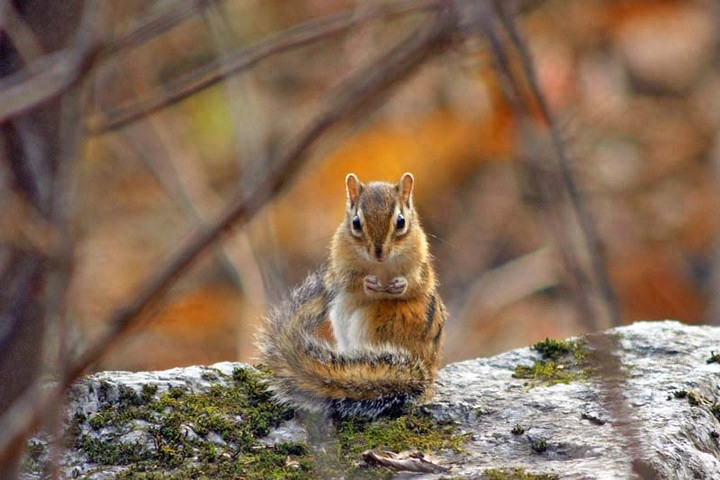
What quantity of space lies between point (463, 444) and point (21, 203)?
4.68 feet

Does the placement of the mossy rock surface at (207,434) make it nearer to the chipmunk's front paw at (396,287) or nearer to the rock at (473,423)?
the rock at (473,423)

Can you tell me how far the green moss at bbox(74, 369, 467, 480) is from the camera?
8.29 feet

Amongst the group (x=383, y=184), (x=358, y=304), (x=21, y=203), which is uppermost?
(x=383, y=184)

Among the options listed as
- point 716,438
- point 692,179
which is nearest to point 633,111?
point 692,179

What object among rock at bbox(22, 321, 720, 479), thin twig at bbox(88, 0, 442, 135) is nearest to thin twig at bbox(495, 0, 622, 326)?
thin twig at bbox(88, 0, 442, 135)

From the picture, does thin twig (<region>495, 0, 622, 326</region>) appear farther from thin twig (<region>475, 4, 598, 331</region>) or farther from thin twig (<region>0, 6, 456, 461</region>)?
thin twig (<region>0, 6, 456, 461</region>)

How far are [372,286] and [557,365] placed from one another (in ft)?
1.92

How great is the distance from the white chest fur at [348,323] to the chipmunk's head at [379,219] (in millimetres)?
166

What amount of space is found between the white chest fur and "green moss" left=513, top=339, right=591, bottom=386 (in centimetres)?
45

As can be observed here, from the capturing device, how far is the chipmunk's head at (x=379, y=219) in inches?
139

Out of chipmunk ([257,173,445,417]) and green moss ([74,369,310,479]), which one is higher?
chipmunk ([257,173,445,417])

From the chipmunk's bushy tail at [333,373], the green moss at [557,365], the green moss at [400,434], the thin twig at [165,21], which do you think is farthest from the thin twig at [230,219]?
the green moss at [557,365]

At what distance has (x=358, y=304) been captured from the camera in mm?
3426

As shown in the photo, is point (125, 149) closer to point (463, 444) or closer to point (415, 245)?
point (415, 245)
